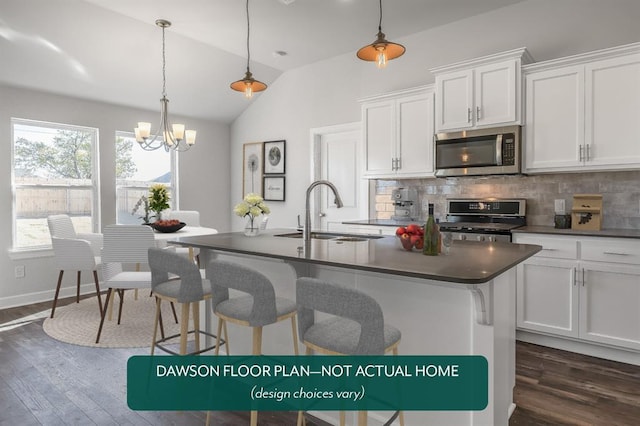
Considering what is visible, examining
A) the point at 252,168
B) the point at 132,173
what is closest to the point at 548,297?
the point at 252,168

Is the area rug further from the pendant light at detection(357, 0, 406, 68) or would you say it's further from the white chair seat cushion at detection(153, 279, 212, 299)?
the pendant light at detection(357, 0, 406, 68)

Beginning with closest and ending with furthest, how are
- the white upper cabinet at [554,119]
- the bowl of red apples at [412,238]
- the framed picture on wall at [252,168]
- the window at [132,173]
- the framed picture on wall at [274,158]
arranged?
the bowl of red apples at [412,238] → the white upper cabinet at [554,119] → the window at [132,173] → the framed picture on wall at [274,158] → the framed picture on wall at [252,168]

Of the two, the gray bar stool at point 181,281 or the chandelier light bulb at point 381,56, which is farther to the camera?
the chandelier light bulb at point 381,56

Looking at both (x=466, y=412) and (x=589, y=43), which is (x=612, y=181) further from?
(x=466, y=412)

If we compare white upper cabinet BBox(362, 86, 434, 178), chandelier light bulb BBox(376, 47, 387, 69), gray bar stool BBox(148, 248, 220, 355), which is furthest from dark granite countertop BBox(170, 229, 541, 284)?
white upper cabinet BBox(362, 86, 434, 178)

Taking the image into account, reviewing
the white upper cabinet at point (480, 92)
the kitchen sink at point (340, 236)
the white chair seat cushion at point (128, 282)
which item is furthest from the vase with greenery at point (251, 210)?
the white upper cabinet at point (480, 92)

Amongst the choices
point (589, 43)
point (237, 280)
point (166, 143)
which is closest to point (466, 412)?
point (237, 280)

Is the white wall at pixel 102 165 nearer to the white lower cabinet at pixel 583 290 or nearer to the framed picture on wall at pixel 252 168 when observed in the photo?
the framed picture on wall at pixel 252 168

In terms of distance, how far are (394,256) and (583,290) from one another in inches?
78.3

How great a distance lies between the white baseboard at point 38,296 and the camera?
171 inches

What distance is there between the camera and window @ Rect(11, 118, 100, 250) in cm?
445

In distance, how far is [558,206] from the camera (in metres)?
3.48

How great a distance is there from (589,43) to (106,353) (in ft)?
15.7

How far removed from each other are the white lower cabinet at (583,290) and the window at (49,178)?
494 cm
